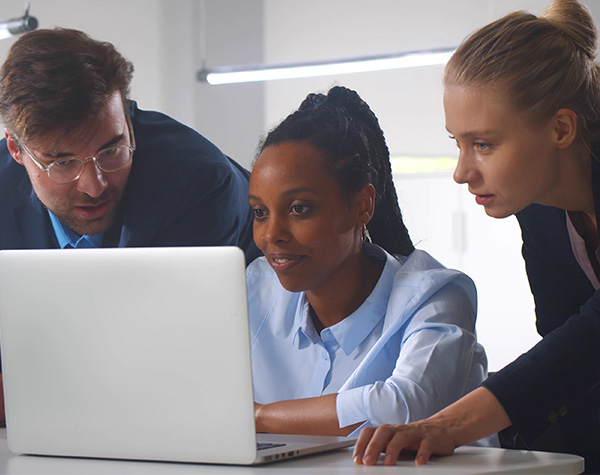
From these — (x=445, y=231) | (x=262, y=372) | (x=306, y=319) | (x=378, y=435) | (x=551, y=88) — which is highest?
(x=551, y=88)

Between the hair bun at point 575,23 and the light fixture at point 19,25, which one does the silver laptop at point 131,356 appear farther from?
the light fixture at point 19,25

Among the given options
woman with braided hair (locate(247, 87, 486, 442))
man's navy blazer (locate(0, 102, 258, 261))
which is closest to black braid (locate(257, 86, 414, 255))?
woman with braided hair (locate(247, 87, 486, 442))

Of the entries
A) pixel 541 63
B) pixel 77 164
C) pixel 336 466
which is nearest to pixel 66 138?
pixel 77 164

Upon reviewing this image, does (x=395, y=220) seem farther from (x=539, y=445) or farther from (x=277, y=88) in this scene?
(x=277, y=88)

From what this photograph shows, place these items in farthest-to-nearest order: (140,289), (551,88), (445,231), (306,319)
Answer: (445,231)
(306,319)
(551,88)
(140,289)

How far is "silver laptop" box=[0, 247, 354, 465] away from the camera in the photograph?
2.88 feet

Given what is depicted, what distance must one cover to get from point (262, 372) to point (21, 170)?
0.90 metres

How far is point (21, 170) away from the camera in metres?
2.04

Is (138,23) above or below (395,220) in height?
above

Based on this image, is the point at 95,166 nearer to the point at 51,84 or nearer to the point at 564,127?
the point at 51,84

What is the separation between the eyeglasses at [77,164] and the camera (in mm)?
1803

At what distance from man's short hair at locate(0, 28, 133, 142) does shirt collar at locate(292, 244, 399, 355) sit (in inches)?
27.3

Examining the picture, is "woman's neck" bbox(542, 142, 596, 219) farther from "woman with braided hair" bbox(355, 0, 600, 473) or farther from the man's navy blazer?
the man's navy blazer

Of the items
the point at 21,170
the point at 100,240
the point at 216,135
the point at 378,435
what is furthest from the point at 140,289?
the point at 216,135
